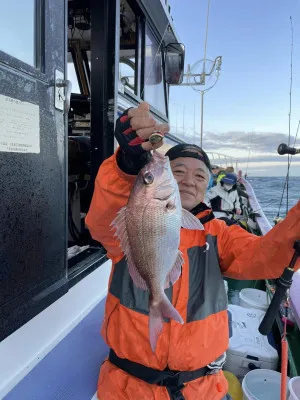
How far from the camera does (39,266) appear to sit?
6.96ft

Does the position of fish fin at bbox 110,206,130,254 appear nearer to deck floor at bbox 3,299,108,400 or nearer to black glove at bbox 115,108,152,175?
black glove at bbox 115,108,152,175

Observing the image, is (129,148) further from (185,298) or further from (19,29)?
(19,29)

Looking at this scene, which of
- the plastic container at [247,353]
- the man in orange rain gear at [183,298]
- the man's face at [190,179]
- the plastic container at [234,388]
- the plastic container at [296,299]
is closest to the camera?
the man in orange rain gear at [183,298]

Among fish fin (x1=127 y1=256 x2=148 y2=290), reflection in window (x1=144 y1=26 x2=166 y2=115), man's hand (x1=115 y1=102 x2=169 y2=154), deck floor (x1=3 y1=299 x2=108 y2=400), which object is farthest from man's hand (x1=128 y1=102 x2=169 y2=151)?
reflection in window (x1=144 y1=26 x2=166 y2=115)

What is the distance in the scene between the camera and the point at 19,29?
1.86 m

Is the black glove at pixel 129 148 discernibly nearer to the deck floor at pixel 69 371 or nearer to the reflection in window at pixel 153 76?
the deck floor at pixel 69 371

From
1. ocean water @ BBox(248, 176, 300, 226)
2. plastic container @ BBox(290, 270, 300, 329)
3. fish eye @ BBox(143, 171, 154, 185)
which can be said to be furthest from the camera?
ocean water @ BBox(248, 176, 300, 226)

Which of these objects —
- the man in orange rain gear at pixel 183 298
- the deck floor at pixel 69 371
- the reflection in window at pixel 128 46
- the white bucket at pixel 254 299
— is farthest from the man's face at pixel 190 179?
the white bucket at pixel 254 299

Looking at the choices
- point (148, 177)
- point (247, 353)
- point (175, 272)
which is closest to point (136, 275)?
point (175, 272)

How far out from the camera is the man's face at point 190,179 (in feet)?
6.18

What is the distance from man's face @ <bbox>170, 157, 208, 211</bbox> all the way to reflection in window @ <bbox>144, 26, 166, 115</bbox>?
2769mm

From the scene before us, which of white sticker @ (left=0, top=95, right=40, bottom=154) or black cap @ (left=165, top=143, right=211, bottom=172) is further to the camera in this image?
black cap @ (left=165, top=143, right=211, bottom=172)

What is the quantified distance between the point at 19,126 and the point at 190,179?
105cm

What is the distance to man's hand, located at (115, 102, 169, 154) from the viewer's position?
132cm
